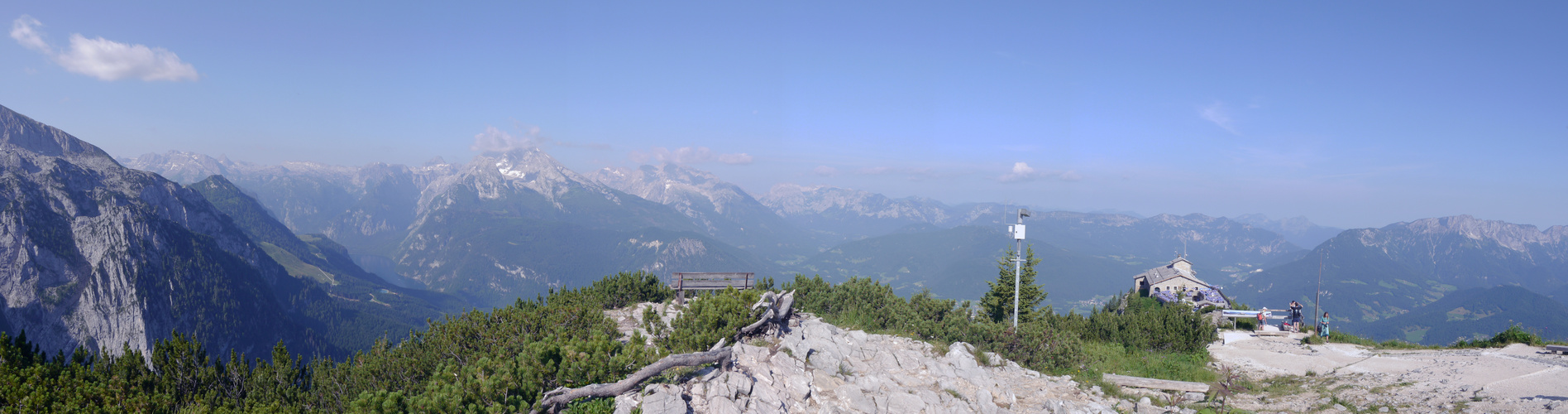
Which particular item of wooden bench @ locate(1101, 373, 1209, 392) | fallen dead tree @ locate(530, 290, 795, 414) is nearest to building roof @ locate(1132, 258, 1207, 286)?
wooden bench @ locate(1101, 373, 1209, 392)

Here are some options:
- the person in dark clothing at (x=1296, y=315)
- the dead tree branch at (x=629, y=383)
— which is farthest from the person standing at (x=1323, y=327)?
the dead tree branch at (x=629, y=383)

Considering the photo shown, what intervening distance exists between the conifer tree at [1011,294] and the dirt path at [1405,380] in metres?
7.94

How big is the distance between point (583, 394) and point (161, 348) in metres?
10.3

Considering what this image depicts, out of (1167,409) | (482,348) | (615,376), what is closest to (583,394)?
(615,376)

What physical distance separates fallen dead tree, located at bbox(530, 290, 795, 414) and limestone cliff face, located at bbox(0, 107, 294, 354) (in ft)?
658

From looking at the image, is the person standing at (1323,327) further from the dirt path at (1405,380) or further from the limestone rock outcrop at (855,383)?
the limestone rock outcrop at (855,383)

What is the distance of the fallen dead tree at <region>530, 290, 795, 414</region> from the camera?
1095 centimetres

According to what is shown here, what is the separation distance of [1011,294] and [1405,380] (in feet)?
45.1

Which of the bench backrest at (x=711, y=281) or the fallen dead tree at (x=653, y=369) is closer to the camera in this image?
the fallen dead tree at (x=653, y=369)

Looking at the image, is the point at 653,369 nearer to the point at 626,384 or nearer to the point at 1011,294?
the point at 626,384

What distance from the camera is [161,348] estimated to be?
1293cm

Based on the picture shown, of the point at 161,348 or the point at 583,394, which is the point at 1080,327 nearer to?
the point at 583,394

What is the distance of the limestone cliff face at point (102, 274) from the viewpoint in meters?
142

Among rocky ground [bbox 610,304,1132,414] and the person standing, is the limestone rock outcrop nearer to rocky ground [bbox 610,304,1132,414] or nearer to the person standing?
rocky ground [bbox 610,304,1132,414]
